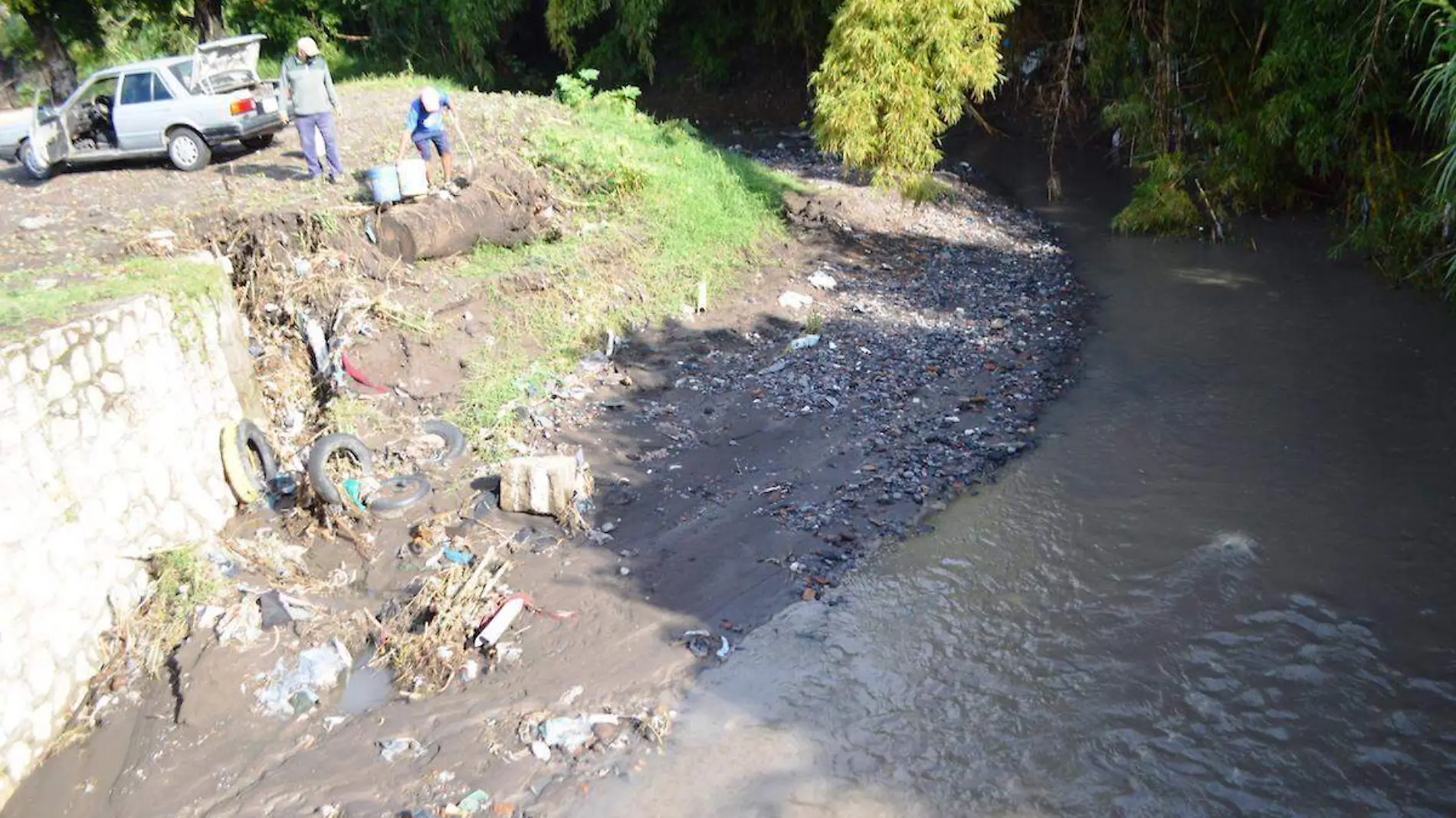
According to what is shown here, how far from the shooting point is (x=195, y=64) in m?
11.3

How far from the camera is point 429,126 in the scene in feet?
32.9

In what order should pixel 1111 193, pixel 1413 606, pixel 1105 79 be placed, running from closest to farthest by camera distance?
pixel 1413 606 → pixel 1105 79 → pixel 1111 193

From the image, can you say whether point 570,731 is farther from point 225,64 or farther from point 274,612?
point 225,64

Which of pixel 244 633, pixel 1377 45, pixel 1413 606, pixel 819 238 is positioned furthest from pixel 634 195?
pixel 1413 606

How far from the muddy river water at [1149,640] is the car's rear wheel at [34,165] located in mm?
10248

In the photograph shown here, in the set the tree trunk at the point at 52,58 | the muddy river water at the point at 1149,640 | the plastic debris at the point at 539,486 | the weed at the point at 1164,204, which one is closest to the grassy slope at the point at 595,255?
the plastic debris at the point at 539,486

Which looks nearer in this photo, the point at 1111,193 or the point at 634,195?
the point at 634,195

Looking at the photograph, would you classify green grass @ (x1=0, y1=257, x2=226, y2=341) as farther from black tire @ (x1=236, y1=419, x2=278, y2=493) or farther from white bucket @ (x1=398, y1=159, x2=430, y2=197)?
white bucket @ (x1=398, y1=159, x2=430, y2=197)

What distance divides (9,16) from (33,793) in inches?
1036

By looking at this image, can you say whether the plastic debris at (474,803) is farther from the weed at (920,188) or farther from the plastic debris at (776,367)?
the weed at (920,188)

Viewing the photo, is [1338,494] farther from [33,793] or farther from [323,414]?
[33,793]

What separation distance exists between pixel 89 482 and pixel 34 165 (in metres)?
7.20

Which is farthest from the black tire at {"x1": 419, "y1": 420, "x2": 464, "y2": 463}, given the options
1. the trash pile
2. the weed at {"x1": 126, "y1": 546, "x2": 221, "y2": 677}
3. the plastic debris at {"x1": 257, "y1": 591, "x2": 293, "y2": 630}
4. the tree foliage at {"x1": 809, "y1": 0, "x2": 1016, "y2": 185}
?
the tree foliage at {"x1": 809, "y1": 0, "x2": 1016, "y2": 185}

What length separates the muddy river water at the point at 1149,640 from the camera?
511 centimetres
